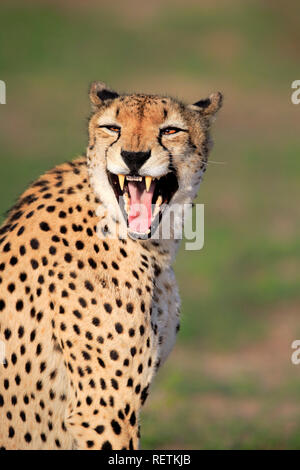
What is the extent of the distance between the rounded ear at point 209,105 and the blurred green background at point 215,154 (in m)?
1.92

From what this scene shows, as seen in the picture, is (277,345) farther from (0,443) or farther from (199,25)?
(199,25)

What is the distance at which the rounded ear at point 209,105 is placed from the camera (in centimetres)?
422

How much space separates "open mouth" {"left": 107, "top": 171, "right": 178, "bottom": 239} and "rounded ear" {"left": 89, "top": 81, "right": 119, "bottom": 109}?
1.49ft

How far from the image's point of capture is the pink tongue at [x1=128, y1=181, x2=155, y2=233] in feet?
12.8

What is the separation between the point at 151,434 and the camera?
5770mm

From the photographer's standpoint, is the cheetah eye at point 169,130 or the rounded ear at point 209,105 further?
the rounded ear at point 209,105
